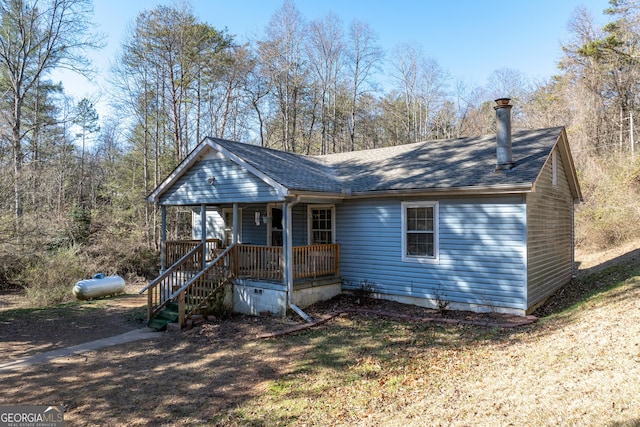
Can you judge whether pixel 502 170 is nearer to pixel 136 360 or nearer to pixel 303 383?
pixel 303 383

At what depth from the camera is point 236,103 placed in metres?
27.0

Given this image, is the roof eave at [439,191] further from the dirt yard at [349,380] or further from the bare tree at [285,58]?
the bare tree at [285,58]

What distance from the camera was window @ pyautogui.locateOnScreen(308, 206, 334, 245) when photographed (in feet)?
38.2

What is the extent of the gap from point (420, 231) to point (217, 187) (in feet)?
18.6

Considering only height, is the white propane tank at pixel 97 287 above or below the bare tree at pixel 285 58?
below

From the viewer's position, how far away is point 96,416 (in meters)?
4.95

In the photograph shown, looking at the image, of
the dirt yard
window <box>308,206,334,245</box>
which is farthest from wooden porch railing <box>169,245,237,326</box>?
window <box>308,206,334,245</box>

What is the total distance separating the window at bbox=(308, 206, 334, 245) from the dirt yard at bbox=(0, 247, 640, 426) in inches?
130

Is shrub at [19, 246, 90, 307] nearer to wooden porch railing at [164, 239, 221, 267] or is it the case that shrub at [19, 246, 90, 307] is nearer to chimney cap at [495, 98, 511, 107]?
wooden porch railing at [164, 239, 221, 267]

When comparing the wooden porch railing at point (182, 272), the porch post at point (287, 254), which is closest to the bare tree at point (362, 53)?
the wooden porch railing at point (182, 272)

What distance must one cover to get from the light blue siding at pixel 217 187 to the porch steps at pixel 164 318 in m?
3.03

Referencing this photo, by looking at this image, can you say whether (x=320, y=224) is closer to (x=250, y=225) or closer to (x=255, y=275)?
(x=255, y=275)

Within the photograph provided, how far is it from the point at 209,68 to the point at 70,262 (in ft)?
47.6

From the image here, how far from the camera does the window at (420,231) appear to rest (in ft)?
31.9
